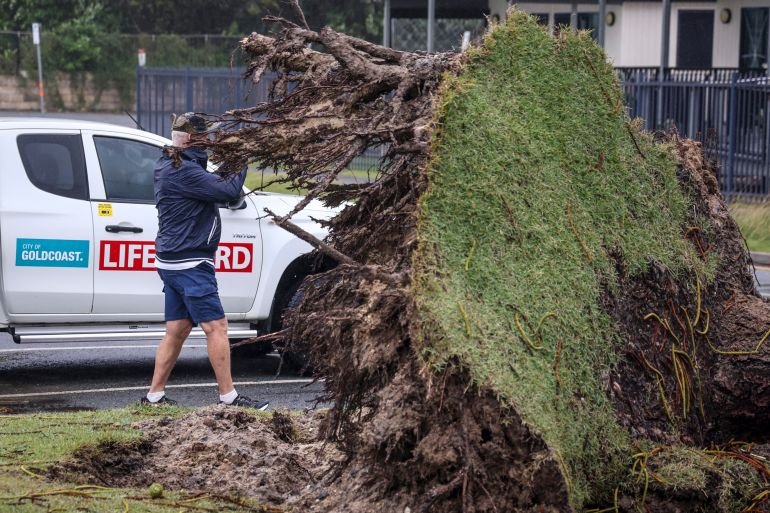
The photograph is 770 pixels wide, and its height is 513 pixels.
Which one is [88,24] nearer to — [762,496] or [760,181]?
[760,181]

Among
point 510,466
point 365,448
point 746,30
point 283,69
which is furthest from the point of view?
point 746,30

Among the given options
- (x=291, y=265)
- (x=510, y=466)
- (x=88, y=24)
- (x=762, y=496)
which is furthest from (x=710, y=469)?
(x=88, y=24)

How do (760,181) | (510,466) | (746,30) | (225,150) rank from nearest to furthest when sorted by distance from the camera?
1. (510,466)
2. (225,150)
3. (760,181)
4. (746,30)

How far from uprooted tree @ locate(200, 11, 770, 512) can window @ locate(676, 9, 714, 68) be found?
857 inches

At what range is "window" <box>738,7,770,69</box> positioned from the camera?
25628mm

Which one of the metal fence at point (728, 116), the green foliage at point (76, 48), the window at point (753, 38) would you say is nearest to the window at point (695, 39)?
the window at point (753, 38)

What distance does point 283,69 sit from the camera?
19.8 ft

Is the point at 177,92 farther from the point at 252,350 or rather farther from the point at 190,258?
the point at 190,258

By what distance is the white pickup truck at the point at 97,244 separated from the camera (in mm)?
8906

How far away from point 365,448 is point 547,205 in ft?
4.49

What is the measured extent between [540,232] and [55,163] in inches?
202

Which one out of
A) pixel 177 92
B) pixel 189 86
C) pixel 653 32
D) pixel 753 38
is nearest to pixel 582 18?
pixel 653 32

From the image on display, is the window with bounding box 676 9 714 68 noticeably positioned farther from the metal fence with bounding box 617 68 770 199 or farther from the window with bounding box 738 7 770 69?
the metal fence with bounding box 617 68 770 199

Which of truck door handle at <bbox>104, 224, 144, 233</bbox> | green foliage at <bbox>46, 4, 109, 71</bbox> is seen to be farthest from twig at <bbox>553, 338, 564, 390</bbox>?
green foliage at <bbox>46, 4, 109, 71</bbox>
